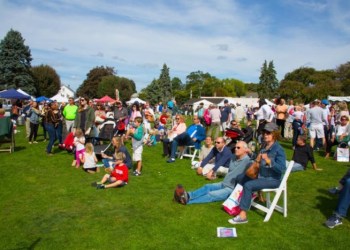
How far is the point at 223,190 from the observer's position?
634 centimetres

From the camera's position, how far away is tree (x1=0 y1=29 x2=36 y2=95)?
49625mm

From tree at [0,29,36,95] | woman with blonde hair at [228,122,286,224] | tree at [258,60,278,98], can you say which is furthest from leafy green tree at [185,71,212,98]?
woman with blonde hair at [228,122,286,224]

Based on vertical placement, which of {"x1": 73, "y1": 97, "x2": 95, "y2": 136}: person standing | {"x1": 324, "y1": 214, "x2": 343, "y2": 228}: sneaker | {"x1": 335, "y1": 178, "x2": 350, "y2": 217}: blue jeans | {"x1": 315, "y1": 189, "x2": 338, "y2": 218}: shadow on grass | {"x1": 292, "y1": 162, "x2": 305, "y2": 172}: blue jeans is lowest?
{"x1": 315, "y1": 189, "x2": 338, "y2": 218}: shadow on grass

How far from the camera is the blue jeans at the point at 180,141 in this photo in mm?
10367

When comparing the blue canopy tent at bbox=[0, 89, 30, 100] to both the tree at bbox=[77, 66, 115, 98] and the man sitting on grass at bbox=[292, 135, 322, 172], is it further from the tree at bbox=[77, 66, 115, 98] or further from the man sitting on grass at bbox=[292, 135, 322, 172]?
the tree at bbox=[77, 66, 115, 98]

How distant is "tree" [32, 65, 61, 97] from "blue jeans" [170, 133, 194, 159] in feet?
190

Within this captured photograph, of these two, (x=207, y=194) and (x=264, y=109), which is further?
(x=264, y=109)

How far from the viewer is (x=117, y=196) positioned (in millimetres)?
6664

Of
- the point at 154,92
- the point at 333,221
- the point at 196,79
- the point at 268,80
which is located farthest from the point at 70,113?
Result: the point at 196,79

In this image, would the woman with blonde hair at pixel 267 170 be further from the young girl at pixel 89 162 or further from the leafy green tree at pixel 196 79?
the leafy green tree at pixel 196 79

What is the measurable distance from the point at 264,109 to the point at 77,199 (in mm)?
7358

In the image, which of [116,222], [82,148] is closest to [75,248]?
[116,222]

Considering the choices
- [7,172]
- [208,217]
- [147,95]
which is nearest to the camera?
[208,217]

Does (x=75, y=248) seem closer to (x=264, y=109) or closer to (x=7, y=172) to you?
(x=7, y=172)
